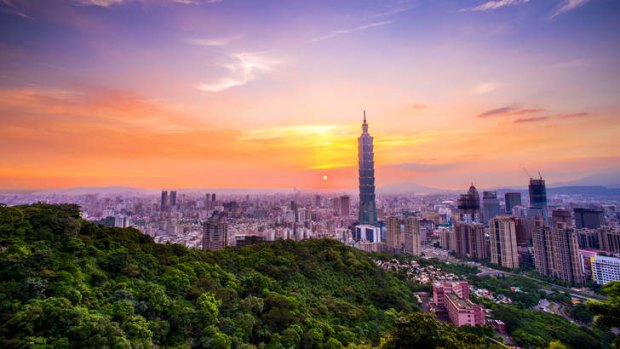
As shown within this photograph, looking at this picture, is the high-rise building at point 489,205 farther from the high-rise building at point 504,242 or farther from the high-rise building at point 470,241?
the high-rise building at point 504,242

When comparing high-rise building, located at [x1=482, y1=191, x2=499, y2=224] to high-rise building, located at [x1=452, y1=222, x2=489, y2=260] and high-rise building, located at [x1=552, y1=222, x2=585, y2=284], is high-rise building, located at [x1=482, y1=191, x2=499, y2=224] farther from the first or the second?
high-rise building, located at [x1=552, y1=222, x2=585, y2=284]

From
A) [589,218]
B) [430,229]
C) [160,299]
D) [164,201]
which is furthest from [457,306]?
[164,201]

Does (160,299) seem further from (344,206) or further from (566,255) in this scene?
(344,206)

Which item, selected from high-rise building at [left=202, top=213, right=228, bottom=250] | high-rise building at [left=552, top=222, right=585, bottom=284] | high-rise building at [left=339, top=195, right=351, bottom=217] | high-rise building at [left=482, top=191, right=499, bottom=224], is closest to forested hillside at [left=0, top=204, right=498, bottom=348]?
high-rise building at [left=202, top=213, right=228, bottom=250]

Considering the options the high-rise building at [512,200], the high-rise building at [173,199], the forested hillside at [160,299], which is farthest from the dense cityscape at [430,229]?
the forested hillside at [160,299]

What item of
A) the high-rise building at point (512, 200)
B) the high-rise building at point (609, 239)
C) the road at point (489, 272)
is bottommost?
the road at point (489, 272)

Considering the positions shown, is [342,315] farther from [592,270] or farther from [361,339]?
[592,270]

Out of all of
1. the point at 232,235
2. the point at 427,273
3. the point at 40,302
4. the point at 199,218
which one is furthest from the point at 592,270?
the point at 199,218
